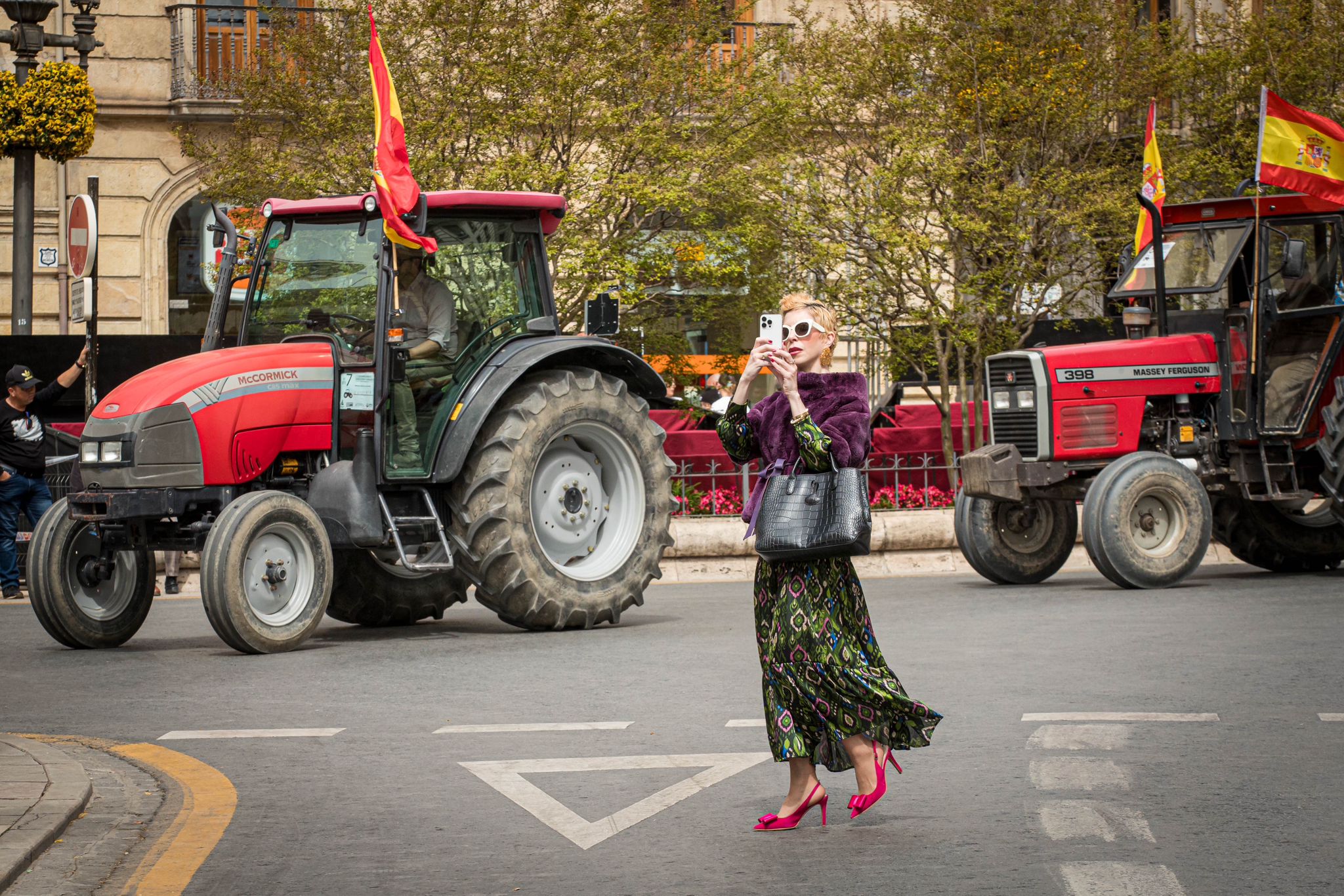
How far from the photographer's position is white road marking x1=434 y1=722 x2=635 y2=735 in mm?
8164

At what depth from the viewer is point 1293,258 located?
14.2 meters

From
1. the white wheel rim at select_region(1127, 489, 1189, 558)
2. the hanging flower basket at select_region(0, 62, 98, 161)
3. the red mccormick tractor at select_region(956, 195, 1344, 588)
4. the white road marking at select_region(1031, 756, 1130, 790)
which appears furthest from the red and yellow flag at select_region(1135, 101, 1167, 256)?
the hanging flower basket at select_region(0, 62, 98, 161)

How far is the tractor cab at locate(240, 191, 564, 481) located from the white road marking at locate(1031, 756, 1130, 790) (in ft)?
17.7

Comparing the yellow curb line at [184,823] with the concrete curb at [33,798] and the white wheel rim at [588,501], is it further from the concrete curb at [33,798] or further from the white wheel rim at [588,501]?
the white wheel rim at [588,501]

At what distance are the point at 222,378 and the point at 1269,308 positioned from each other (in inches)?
322

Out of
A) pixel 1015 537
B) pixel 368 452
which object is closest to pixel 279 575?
pixel 368 452

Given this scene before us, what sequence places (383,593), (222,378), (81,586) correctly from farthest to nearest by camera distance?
1. (383,593)
2. (81,586)
3. (222,378)

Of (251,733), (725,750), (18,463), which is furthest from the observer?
(18,463)

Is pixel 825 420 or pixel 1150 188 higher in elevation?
pixel 1150 188

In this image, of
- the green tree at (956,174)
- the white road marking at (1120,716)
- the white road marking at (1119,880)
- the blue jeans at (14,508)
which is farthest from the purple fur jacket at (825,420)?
the green tree at (956,174)

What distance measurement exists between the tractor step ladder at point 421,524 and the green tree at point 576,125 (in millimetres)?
8371

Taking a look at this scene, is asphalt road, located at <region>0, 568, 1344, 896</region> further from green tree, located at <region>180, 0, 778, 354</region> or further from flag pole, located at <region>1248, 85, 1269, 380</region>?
green tree, located at <region>180, 0, 778, 354</region>

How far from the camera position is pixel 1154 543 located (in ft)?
46.7

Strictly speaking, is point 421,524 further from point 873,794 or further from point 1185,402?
point 1185,402
